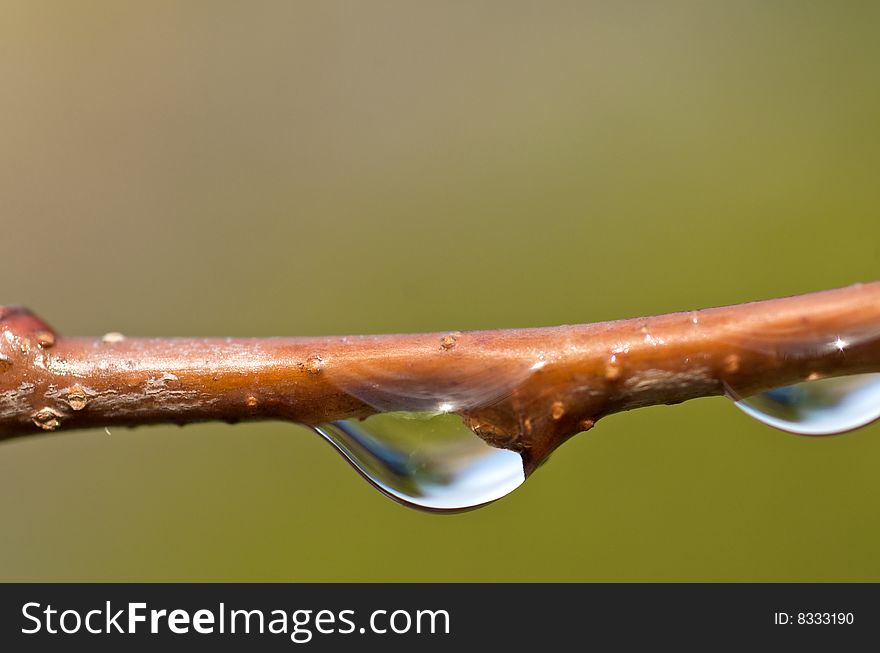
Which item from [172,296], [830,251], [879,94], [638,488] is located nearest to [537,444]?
[638,488]

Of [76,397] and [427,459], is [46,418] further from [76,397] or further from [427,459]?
[427,459]

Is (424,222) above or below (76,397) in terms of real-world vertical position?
above

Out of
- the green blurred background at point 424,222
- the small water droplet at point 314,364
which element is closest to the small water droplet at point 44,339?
the small water droplet at point 314,364

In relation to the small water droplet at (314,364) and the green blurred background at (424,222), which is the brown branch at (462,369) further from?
the green blurred background at (424,222)

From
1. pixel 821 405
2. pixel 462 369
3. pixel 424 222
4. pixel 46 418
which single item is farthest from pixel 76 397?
pixel 424 222

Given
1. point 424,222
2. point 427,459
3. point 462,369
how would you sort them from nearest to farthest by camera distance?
point 462,369 < point 427,459 < point 424,222

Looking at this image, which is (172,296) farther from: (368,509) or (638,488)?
(638,488)
